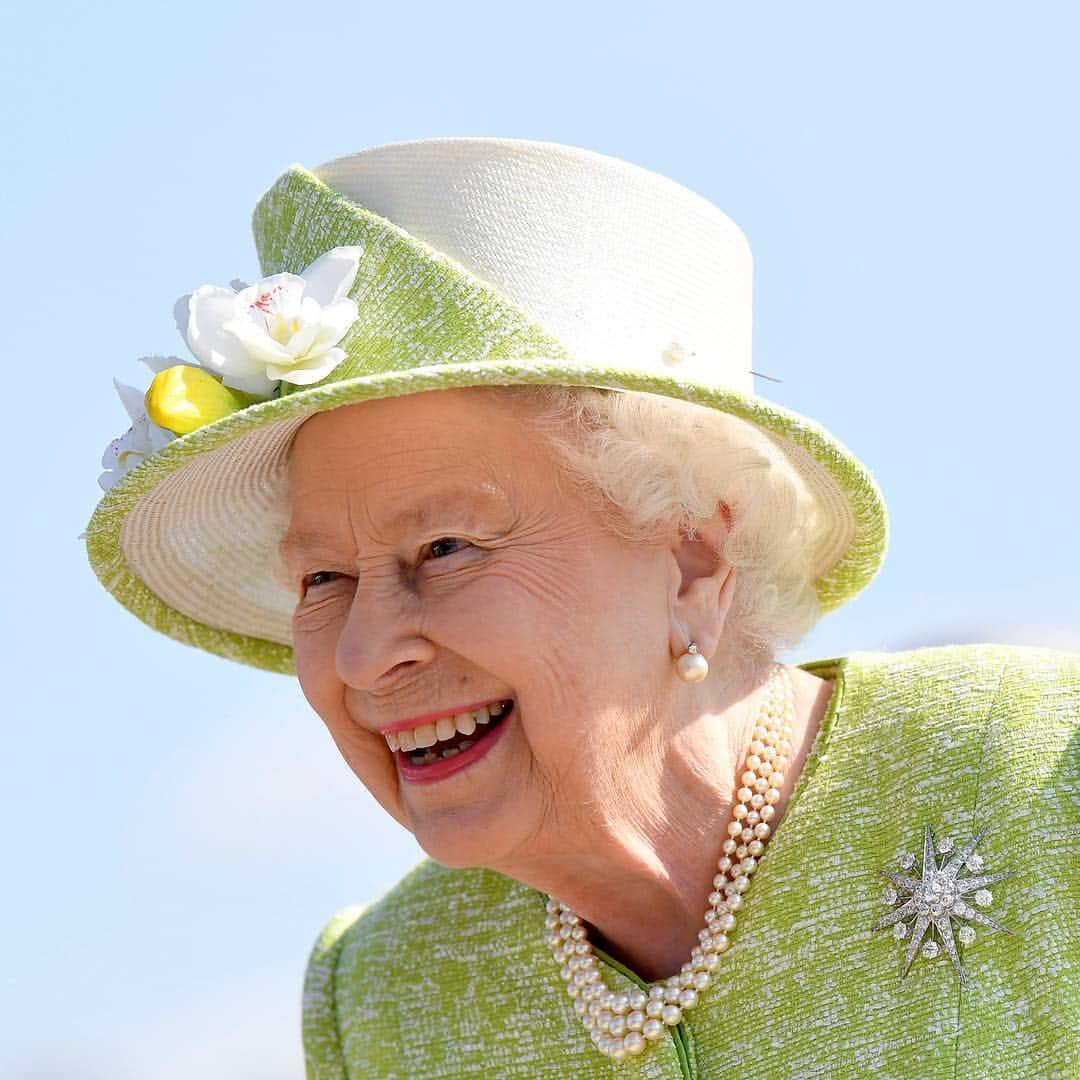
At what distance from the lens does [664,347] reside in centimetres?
301

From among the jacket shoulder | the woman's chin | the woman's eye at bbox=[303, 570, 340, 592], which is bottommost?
the jacket shoulder

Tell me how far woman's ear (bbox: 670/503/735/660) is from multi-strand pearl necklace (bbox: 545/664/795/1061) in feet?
0.79

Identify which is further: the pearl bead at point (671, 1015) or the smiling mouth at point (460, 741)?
the pearl bead at point (671, 1015)

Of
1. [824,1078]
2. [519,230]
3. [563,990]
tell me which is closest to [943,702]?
[824,1078]

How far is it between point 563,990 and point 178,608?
123 cm

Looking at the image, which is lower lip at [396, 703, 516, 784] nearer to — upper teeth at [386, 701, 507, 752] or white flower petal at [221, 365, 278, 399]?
upper teeth at [386, 701, 507, 752]

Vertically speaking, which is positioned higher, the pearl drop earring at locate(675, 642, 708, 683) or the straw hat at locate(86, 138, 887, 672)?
the straw hat at locate(86, 138, 887, 672)

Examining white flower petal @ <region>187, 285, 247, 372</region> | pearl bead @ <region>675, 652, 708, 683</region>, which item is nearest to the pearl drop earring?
pearl bead @ <region>675, 652, 708, 683</region>

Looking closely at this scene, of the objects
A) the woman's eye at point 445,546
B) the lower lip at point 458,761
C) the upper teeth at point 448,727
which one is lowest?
the lower lip at point 458,761

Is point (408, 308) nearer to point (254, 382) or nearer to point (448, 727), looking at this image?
point (254, 382)

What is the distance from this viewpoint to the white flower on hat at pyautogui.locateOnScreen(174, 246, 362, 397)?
294 cm

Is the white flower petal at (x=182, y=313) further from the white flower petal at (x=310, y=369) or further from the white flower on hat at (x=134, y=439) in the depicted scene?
the white flower petal at (x=310, y=369)

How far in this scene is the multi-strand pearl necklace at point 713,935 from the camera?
3178 millimetres

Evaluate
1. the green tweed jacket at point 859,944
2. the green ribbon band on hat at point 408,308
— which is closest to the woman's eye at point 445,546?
the green ribbon band on hat at point 408,308
